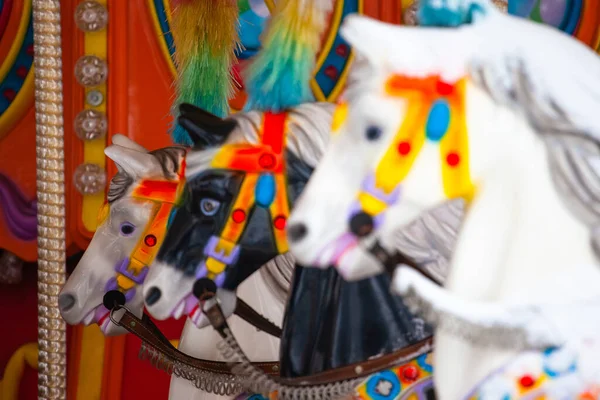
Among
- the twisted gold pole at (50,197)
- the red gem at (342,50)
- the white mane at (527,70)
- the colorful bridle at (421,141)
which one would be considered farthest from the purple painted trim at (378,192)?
the twisted gold pole at (50,197)

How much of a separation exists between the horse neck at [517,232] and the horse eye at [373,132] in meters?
0.11

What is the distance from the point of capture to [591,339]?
0.94m

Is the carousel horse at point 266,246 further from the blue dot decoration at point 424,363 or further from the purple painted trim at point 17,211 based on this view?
the purple painted trim at point 17,211

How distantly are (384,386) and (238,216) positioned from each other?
0.38 m

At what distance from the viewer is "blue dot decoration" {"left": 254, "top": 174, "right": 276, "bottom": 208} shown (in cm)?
141

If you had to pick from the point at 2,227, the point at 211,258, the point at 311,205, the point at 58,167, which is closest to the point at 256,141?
the point at 211,258

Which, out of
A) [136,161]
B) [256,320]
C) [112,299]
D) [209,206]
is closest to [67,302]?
[112,299]

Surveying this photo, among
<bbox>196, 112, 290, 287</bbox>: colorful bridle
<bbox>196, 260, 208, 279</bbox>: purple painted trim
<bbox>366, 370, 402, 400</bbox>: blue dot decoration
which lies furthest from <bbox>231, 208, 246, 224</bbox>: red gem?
<bbox>366, 370, 402, 400</bbox>: blue dot decoration

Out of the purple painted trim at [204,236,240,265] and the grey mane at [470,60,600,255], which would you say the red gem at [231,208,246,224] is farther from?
the grey mane at [470,60,600,255]

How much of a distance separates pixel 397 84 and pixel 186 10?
92cm

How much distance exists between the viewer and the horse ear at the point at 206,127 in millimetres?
1438

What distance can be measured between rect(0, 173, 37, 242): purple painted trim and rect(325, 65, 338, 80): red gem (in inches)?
42.6

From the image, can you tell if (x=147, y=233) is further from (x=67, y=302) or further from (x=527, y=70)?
(x=527, y=70)

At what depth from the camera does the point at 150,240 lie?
1781 mm
